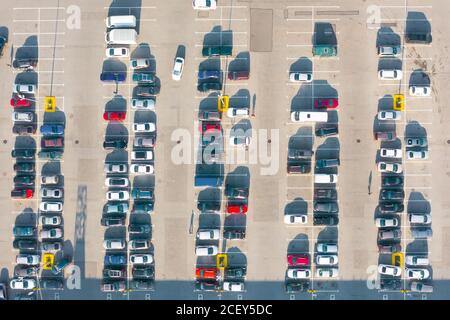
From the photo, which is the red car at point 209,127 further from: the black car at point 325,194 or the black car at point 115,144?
the black car at point 325,194

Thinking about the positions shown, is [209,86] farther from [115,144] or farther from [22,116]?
[22,116]

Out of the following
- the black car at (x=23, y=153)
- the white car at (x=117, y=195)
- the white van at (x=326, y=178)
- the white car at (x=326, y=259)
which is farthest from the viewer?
the black car at (x=23, y=153)

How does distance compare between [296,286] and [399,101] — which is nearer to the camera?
[296,286]

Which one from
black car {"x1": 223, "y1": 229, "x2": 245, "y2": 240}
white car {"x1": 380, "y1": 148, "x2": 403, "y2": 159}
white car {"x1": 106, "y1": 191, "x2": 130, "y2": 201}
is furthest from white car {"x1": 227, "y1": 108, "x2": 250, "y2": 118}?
white car {"x1": 380, "y1": 148, "x2": 403, "y2": 159}

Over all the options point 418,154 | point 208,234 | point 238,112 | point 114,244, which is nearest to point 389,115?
point 418,154

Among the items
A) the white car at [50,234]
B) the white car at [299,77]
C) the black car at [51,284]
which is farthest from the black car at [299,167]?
the black car at [51,284]

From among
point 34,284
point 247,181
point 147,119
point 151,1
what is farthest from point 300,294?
point 151,1
